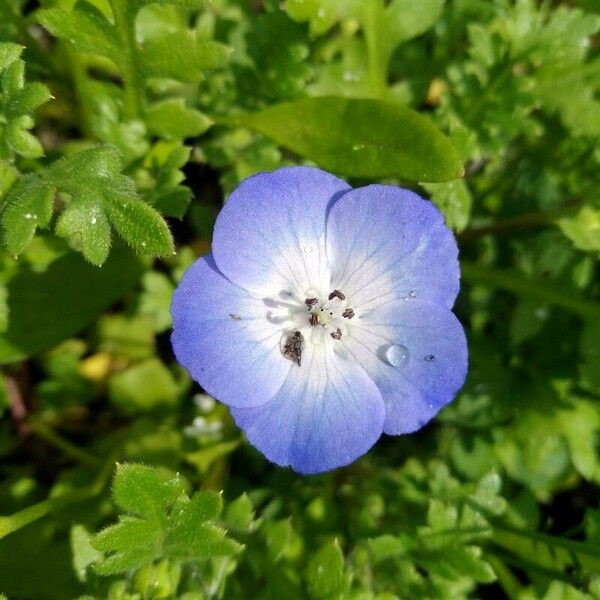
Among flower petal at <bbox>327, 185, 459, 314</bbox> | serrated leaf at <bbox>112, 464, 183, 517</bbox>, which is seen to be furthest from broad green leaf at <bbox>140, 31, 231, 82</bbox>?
serrated leaf at <bbox>112, 464, 183, 517</bbox>

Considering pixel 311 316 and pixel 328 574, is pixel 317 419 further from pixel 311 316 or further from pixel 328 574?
pixel 328 574

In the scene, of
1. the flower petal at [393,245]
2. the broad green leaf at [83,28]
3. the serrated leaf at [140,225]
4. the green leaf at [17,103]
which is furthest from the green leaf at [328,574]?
the broad green leaf at [83,28]

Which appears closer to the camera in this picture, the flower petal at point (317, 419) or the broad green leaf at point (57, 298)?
the flower petal at point (317, 419)

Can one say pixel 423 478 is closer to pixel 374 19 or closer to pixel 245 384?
pixel 245 384

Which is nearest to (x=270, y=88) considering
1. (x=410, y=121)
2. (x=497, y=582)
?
(x=410, y=121)

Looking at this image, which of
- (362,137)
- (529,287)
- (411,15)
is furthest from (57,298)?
(529,287)

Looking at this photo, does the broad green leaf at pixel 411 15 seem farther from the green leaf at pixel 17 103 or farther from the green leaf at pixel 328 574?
the green leaf at pixel 328 574
